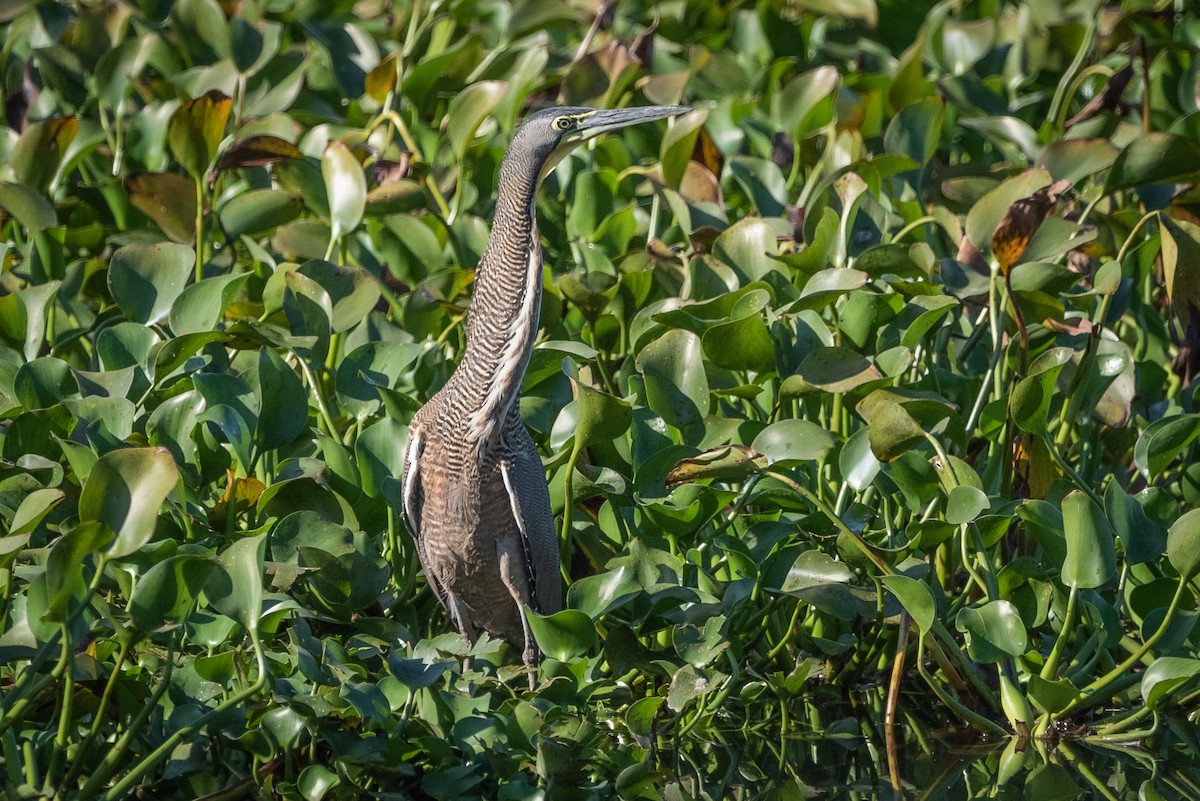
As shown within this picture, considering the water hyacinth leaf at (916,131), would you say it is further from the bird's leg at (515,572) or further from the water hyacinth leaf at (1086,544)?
the bird's leg at (515,572)

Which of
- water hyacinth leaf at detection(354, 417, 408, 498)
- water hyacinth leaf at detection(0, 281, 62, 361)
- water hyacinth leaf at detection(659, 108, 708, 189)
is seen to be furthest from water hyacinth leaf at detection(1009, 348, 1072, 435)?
water hyacinth leaf at detection(0, 281, 62, 361)

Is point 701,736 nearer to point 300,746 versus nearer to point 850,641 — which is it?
point 850,641

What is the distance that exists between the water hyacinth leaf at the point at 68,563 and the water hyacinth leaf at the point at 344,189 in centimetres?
238

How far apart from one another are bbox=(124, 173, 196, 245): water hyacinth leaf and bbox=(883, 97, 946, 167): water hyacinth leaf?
285 cm

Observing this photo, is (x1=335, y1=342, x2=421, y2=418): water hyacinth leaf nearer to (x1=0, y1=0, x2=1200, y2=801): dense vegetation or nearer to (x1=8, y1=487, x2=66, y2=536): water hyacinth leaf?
(x1=0, y1=0, x2=1200, y2=801): dense vegetation

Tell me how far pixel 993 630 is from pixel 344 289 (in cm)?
247

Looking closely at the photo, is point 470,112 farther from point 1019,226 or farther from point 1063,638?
point 1063,638

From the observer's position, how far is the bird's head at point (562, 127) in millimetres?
3945

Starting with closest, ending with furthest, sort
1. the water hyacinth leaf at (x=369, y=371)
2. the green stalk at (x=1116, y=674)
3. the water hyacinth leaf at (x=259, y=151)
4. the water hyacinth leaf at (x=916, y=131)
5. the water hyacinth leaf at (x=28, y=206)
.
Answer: the green stalk at (x=1116, y=674)
the water hyacinth leaf at (x=369, y=371)
the water hyacinth leaf at (x=28, y=206)
the water hyacinth leaf at (x=259, y=151)
the water hyacinth leaf at (x=916, y=131)

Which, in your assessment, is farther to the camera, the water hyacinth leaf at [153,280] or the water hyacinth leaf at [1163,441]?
the water hyacinth leaf at [153,280]

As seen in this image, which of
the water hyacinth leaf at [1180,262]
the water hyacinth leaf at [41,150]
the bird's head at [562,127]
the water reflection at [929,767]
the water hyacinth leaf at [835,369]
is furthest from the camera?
the water hyacinth leaf at [41,150]

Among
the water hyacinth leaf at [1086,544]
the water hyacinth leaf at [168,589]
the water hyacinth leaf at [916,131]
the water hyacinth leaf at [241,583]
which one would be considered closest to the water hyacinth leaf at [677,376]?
the water hyacinth leaf at [1086,544]

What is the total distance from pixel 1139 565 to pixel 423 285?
2649mm

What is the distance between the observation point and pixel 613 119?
404 centimetres
